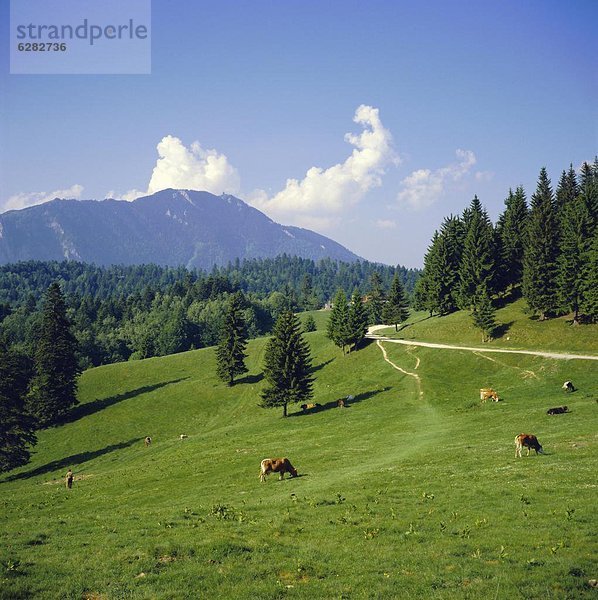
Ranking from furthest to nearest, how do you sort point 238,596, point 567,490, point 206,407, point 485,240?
point 485,240, point 206,407, point 567,490, point 238,596

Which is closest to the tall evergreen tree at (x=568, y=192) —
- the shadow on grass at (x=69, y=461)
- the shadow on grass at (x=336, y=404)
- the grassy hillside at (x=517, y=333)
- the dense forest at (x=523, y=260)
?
the dense forest at (x=523, y=260)

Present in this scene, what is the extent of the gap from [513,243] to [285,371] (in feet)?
212

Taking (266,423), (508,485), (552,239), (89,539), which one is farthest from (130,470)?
(552,239)

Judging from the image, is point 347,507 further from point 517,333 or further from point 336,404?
point 517,333

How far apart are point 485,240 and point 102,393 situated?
81.9m

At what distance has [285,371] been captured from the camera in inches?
2564

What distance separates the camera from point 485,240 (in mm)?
96750

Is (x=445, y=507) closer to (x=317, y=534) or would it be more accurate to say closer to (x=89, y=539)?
(x=317, y=534)

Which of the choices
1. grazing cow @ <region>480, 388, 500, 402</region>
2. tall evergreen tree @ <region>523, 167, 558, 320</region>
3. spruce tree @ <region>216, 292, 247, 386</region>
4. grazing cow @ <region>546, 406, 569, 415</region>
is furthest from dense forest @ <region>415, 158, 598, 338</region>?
spruce tree @ <region>216, 292, 247, 386</region>

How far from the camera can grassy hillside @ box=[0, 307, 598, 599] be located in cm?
1445

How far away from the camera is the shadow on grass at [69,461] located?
192ft

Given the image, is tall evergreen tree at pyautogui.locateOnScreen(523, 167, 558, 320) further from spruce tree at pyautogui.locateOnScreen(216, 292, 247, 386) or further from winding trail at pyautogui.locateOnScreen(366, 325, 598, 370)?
spruce tree at pyautogui.locateOnScreen(216, 292, 247, 386)

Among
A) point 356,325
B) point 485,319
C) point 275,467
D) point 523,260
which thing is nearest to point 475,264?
point 523,260

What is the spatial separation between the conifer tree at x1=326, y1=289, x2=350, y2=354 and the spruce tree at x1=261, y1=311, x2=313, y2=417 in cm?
2259
